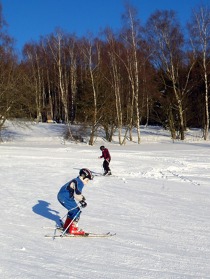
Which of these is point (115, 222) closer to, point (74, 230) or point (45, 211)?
point (74, 230)

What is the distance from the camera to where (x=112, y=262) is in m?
6.47

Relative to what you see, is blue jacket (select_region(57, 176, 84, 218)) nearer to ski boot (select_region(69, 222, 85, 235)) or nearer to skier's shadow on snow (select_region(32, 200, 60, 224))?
ski boot (select_region(69, 222, 85, 235))

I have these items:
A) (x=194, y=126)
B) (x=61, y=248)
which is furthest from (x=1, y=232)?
(x=194, y=126)

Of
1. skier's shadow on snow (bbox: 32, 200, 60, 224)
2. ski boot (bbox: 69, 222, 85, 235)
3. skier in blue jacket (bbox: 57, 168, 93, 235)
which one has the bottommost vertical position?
skier's shadow on snow (bbox: 32, 200, 60, 224)

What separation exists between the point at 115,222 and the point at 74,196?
6.00ft

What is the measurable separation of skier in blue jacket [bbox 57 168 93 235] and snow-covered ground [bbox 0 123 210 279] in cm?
39

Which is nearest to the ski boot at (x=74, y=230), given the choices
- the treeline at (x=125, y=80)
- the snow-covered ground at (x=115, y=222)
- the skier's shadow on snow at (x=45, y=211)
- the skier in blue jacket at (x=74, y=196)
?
the skier in blue jacket at (x=74, y=196)

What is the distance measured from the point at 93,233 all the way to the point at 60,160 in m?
14.0

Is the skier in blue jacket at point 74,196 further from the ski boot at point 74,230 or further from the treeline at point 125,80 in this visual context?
the treeline at point 125,80

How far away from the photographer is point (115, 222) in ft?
30.8

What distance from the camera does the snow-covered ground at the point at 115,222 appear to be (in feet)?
20.2

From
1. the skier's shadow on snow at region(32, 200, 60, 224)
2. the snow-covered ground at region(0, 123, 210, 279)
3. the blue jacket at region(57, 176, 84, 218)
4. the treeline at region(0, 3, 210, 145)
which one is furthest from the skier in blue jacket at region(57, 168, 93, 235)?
the treeline at region(0, 3, 210, 145)

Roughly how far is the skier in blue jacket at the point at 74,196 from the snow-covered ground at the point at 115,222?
0.39 metres

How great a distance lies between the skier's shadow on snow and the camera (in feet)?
32.2
